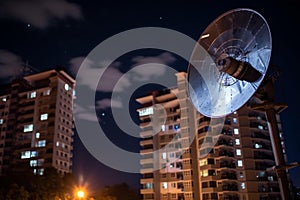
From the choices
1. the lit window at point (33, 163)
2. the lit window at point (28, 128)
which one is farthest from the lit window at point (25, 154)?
the lit window at point (28, 128)

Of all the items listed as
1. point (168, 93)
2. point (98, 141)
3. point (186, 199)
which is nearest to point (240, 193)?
point (186, 199)

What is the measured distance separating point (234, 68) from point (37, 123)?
7439cm

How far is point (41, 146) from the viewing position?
244 ft

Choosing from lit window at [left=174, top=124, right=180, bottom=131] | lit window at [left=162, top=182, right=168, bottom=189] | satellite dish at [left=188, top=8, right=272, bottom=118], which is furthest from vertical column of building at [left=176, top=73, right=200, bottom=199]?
satellite dish at [left=188, top=8, right=272, bottom=118]


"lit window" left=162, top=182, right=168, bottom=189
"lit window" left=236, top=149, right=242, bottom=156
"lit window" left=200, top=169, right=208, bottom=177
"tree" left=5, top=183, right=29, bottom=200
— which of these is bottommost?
"tree" left=5, top=183, right=29, bottom=200

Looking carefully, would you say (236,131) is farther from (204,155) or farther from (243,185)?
(243,185)

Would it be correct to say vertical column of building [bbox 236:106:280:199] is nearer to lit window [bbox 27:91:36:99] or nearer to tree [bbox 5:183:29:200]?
tree [bbox 5:183:29:200]

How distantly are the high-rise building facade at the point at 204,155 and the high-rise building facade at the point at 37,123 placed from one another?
2007cm

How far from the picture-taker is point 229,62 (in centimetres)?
1066

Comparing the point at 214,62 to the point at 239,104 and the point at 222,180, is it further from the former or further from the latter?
the point at 222,180

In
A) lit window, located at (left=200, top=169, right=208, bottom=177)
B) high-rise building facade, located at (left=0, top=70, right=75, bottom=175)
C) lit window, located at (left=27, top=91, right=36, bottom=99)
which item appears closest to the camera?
lit window, located at (left=200, top=169, right=208, bottom=177)

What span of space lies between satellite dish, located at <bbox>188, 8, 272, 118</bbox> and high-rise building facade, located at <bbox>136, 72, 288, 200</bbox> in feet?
141

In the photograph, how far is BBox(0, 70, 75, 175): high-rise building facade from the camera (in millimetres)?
74125

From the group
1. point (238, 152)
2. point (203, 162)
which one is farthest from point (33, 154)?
point (238, 152)
